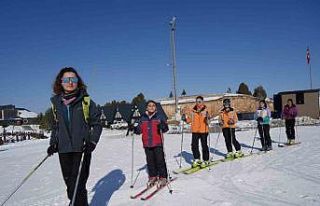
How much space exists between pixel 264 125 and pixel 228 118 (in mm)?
2478

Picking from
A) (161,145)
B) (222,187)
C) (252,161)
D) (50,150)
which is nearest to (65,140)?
(50,150)

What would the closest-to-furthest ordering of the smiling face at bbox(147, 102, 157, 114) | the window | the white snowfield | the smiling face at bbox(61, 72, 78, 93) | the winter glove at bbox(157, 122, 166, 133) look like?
the smiling face at bbox(61, 72, 78, 93) → the white snowfield → the winter glove at bbox(157, 122, 166, 133) → the smiling face at bbox(147, 102, 157, 114) → the window

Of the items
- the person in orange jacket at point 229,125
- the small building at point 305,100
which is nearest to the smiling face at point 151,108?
the person in orange jacket at point 229,125

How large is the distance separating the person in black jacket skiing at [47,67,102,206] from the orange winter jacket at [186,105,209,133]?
4.99 meters

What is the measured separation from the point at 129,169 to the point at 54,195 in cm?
305

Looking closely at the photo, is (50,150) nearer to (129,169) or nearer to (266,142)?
(129,169)

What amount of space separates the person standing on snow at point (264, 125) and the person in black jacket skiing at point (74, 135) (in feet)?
30.5

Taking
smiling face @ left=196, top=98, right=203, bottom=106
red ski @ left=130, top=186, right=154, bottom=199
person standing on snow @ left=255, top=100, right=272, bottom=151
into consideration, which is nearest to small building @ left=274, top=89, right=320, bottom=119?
person standing on snow @ left=255, top=100, right=272, bottom=151

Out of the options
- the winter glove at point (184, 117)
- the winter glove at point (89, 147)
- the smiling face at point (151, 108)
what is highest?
the smiling face at point (151, 108)

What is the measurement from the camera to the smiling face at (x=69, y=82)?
14.2 feet

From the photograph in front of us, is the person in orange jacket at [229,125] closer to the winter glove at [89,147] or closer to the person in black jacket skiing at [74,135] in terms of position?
the person in black jacket skiing at [74,135]

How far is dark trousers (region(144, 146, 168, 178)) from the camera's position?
6.92m

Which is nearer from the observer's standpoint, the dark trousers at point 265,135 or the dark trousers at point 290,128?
the dark trousers at point 265,135

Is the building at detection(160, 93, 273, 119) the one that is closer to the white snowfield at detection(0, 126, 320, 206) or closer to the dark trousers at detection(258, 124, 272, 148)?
the dark trousers at detection(258, 124, 272, 148)
